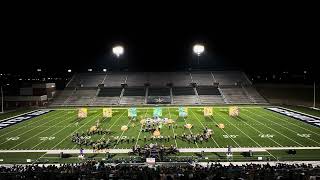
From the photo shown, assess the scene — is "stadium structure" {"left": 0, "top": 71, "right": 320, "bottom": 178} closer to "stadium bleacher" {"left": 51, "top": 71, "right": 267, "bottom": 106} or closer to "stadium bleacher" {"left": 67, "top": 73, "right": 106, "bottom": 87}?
"stadium bleacher" {"left": 51, "top": 71, "right": 267, "bottom": 106}

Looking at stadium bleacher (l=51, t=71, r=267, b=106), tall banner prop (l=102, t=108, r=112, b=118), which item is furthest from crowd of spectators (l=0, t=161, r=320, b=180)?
stadium bleacher (l=51, t=71, r=267, b=106)

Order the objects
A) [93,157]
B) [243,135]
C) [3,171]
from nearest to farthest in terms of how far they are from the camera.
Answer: [3,171] < [93,157] < [243,135]

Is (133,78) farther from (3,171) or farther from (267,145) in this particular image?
(3,171)

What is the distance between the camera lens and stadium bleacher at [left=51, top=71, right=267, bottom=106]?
64.1 meters

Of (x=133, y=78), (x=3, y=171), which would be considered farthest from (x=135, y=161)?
(x=133, y=78)

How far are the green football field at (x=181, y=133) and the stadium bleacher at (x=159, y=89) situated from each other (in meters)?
21.1

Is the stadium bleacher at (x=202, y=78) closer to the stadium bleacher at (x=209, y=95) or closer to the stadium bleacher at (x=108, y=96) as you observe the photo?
the stadium bleacher at (x=209, y=95)

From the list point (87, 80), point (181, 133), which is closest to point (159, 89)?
point (87, 80)

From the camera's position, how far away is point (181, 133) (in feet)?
102

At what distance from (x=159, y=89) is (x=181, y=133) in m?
40.6

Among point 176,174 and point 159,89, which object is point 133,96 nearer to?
point 159,89

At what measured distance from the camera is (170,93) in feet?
225

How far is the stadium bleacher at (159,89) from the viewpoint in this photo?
6406cm

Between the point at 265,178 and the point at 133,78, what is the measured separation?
6692 centimetres
